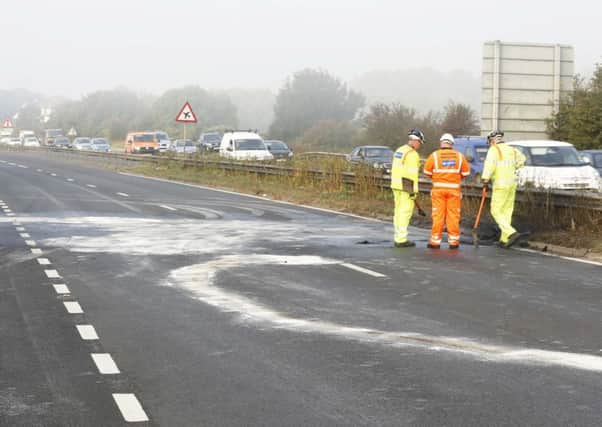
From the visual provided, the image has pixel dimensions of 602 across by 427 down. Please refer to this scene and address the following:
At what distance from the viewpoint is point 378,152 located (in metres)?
41.6

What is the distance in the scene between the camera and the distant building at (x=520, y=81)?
28.2 m

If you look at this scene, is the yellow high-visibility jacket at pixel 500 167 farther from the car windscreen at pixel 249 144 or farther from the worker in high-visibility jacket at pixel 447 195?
the car windscreen at pixel 249 144

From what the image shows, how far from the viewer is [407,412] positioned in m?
6.79

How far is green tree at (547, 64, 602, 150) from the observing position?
38.8 m

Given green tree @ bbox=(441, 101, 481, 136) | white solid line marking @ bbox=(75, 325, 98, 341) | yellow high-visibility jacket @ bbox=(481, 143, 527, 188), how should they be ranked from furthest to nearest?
green tree @ bbox=(441, 101, 481, 136) → yellow high-visibility jacket @ bbox=(481, 143, 527, 188) → white solid line marking @ bbox=(75, 325, 98, 341)

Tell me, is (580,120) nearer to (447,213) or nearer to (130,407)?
(447,213)

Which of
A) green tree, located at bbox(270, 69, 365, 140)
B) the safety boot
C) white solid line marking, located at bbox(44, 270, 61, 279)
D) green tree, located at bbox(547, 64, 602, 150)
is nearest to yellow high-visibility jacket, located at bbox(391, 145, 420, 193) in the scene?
the safety boot

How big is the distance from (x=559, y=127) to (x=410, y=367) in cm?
3379

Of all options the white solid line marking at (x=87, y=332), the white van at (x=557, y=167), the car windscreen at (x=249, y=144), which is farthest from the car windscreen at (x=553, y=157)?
the car windscreen at (x=249, y=144)

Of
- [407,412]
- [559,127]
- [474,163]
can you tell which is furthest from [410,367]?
[559,127]

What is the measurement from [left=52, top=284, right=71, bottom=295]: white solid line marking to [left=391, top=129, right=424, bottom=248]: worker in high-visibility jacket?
6.15 metres

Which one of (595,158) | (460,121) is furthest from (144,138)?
(595,158)

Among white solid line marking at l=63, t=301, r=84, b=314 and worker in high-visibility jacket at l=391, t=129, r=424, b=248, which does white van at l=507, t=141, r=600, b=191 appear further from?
white solid line marking at l=63, t=301, r=84, b=314

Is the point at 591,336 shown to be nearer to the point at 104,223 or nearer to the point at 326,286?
the point at 326,286
